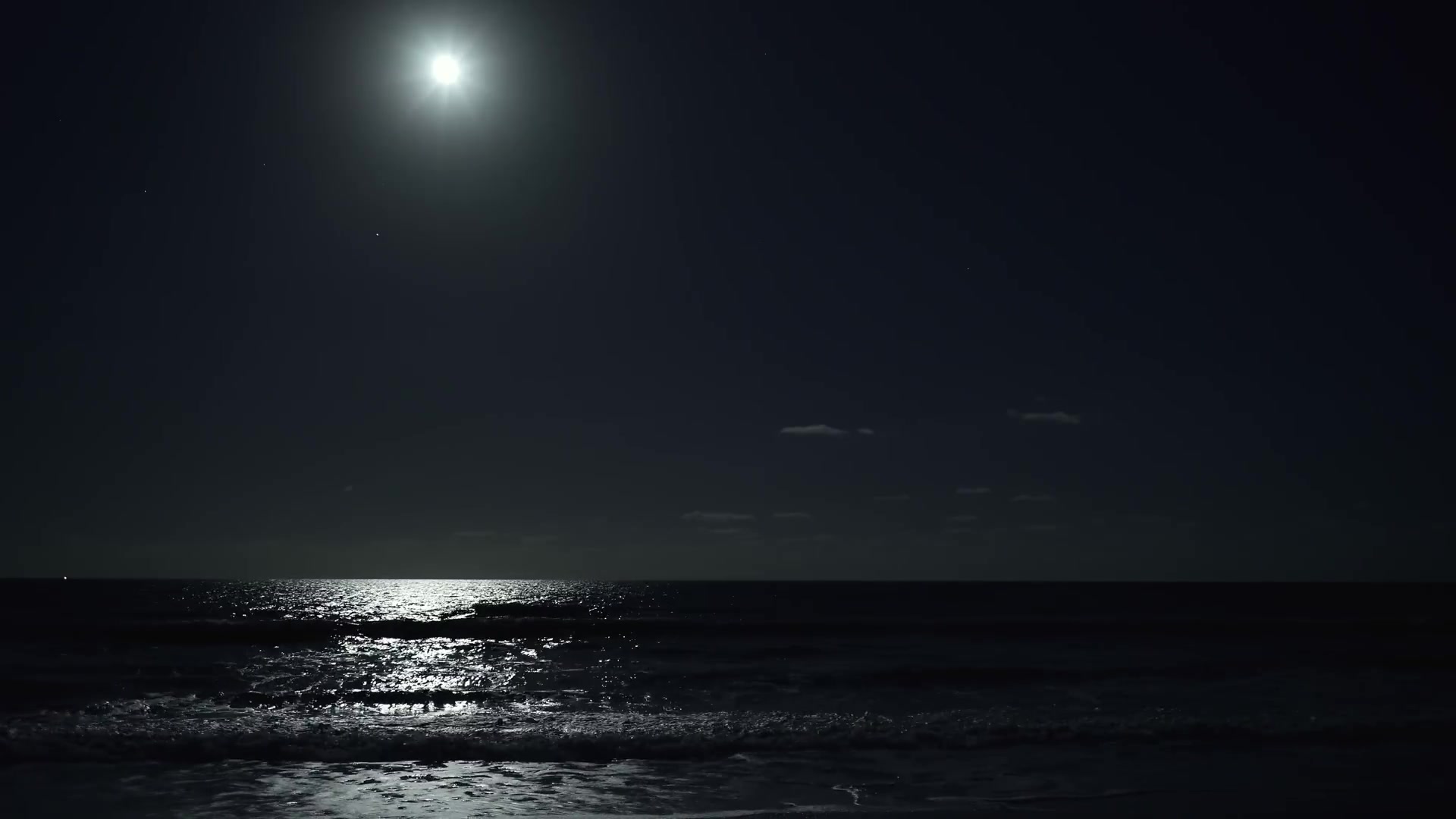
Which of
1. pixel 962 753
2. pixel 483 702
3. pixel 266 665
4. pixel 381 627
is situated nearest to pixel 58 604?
pixel 381 627

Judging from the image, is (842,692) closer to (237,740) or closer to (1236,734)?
(1236,734)

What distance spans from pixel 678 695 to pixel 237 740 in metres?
10.8

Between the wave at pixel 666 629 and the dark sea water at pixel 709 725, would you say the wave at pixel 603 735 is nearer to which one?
the dark sea water at pixel 709 725

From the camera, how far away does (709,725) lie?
17453 millimetres

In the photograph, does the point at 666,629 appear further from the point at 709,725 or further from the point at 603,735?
the point at 603,735

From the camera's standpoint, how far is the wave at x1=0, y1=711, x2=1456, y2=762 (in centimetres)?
1473

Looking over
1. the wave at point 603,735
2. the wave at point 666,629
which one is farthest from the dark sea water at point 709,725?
the wave at point 666,629

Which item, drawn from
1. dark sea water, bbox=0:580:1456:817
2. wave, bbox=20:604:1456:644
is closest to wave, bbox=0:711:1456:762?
dark sea water, bbox=0:580:1456:817

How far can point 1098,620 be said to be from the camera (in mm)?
58531

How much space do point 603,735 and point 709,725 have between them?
228 centimetres

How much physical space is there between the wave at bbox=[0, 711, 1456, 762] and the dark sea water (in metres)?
0.08

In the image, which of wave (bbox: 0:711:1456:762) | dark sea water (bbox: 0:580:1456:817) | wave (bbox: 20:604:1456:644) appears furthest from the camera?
wave (bbox: 20:604:1456:644)

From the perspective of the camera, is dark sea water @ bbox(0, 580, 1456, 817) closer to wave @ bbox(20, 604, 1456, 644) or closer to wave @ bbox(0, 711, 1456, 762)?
wave @ bbox(0, 711, 1456, 762)

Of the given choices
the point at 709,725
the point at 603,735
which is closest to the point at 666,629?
the point at 709,725
